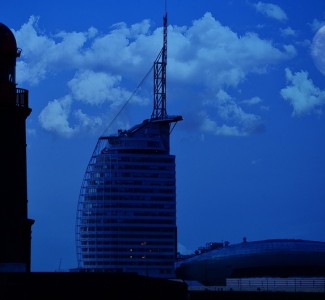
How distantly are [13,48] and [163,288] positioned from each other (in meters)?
7.58

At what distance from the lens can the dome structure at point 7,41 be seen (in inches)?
853

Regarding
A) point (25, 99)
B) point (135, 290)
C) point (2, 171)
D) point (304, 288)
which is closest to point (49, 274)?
point (135, 290)

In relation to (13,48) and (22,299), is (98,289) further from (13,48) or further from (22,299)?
(13,48)

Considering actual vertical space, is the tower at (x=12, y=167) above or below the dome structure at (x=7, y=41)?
below

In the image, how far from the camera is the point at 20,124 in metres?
22.5

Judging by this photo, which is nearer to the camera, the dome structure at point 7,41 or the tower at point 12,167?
the dome structure at point 7,41

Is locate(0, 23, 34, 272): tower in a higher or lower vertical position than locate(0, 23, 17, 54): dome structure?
lower

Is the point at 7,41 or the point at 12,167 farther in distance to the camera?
the point at 12,167

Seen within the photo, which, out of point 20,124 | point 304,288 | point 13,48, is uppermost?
point 13,48

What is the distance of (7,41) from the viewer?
71.4ft

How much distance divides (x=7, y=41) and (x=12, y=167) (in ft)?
11.0

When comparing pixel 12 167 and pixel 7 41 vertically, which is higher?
pixel 7 41

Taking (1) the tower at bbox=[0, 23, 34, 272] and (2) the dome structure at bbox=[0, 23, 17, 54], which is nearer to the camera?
(2) the dome structure at bbox=[0, 23, 17, 54]

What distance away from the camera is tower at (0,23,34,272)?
21828mm
